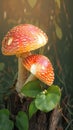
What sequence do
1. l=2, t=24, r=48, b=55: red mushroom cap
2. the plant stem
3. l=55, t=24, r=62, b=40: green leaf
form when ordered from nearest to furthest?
l=2, t=24, r=48, b=55: red mushroom cap < the plant stem < l=55, t=24, r=62, b=40: green leaf

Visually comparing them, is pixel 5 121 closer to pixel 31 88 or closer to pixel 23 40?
pixel 31 88

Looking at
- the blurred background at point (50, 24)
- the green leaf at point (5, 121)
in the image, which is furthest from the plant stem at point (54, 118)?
the blurred background at point (50, 24)

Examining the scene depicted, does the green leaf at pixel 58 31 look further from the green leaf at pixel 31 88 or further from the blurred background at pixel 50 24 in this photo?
the green leaf at pixel 31 88

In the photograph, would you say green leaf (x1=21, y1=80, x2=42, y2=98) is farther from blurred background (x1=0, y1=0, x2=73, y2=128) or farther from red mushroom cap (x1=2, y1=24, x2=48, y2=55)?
blurred background (x1=0, y1=0, x2=73, y2=128)

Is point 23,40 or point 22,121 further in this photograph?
point 22,121

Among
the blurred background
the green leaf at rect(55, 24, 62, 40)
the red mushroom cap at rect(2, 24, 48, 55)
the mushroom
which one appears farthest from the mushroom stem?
the green leaf at rect(55, 24, 62, 40)

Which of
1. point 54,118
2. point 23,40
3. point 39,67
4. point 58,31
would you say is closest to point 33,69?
point 39,67
